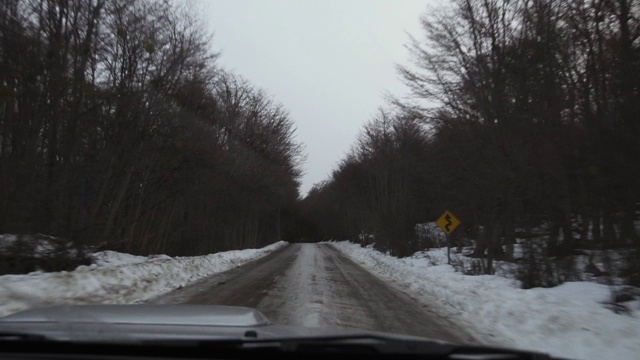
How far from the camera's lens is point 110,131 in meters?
21.5

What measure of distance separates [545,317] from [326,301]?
5.14 metres

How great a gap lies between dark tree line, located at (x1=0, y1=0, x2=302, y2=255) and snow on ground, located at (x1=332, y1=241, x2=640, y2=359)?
34.7ft

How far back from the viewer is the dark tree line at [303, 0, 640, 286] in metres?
9.98

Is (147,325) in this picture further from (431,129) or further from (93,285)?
(431,129)

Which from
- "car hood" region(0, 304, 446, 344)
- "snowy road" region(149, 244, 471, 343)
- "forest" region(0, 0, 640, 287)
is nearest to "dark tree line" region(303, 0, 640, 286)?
"forest" region(0, 0, 640, 287)

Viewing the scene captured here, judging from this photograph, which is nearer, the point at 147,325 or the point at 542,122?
the point at 147,325

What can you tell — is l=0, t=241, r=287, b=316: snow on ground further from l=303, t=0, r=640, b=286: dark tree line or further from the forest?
l=303, t=0, r=640, b=286: dark tree line

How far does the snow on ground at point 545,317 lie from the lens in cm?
666

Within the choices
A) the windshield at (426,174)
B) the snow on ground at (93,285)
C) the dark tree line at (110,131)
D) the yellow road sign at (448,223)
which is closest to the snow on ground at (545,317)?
the windshield at (426,174)

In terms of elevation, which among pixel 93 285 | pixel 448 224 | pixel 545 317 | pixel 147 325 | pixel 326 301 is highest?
pixel 448 224

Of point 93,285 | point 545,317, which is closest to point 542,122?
point 545,317

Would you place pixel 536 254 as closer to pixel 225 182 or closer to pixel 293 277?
pixel 293 277

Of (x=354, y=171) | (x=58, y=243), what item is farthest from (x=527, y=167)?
(x=354, y=171)

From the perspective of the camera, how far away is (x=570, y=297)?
9.36 m
